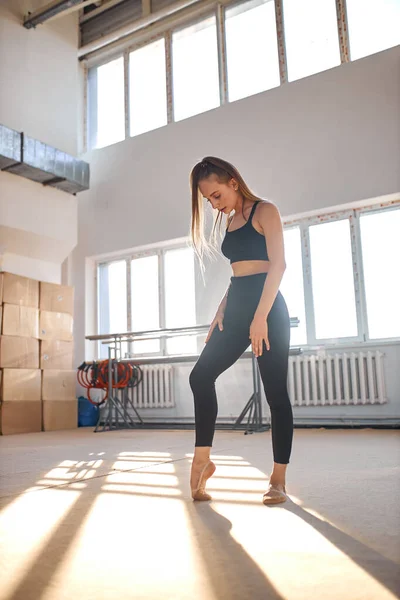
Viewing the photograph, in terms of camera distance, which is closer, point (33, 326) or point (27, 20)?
point (33, 326)

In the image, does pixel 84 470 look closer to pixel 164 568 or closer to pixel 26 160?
pixel 164 568

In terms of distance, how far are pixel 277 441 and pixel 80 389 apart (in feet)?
16.5

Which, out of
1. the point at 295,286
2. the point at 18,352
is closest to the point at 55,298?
the point at 18,352

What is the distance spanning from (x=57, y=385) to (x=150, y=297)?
1.42m

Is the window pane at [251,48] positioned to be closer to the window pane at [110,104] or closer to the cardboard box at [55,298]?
the window pane at [110,104]

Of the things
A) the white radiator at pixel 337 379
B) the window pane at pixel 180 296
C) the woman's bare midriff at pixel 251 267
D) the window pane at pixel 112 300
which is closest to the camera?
the woman's bare midriff at pixel 251 267

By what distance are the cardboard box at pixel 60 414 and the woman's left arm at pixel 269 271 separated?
4.14 meters

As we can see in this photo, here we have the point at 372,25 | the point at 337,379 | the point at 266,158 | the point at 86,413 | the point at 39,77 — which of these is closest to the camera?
the point at 337,379

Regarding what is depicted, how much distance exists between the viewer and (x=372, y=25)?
5078mm

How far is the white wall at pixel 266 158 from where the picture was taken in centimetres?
488

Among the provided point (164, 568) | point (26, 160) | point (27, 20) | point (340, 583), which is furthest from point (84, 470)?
point (27, 20)

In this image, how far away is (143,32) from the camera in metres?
6.57

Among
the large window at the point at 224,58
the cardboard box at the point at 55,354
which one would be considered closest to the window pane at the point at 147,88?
the large window at the point at 224,58

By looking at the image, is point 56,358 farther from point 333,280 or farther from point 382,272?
point 382,272
